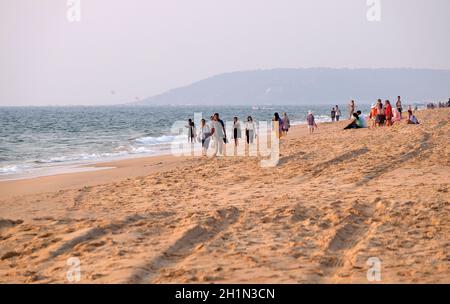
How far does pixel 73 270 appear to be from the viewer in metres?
5.32

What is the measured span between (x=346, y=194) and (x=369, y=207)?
0.97 metres

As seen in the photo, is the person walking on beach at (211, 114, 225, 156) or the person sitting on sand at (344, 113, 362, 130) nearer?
the person walking on beach at (211, 114, 225, 156)

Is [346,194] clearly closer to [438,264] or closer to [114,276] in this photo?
[438,264]

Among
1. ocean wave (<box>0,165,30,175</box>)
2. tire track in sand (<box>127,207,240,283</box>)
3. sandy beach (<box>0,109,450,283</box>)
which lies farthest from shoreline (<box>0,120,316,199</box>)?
tire track in sand (<box>127,207,240,283</box>)

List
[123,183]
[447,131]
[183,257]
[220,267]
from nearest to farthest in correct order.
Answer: [220,267], [183,257], [123,183], [447,131]

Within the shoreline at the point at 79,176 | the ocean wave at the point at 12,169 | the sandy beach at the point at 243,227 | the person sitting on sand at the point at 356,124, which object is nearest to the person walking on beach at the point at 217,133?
the shoreline at the point at 79,176

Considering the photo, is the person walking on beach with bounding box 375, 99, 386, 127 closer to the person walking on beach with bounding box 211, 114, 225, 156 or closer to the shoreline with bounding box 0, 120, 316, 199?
the person walking on beach with bounding box 211, 114, 225, 156

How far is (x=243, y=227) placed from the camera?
6.84m

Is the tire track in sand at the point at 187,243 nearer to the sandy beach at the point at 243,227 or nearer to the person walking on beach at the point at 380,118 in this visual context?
the sandy beach at the point at 243,227

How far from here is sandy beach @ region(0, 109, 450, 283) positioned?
5.24m

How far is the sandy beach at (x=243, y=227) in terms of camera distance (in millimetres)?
5238

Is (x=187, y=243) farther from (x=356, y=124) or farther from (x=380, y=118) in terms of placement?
(x=356, y=124)

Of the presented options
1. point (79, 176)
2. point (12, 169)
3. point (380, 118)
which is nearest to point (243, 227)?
point (79, 176)
